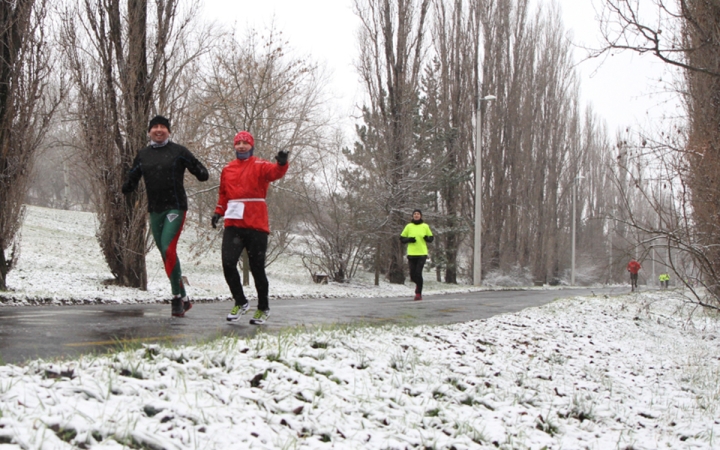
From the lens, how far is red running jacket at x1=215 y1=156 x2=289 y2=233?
5855mm

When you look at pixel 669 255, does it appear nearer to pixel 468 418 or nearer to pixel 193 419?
pixel 468 418

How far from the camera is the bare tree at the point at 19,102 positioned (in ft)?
33.8

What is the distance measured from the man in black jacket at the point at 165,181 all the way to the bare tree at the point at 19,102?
5.81 meters

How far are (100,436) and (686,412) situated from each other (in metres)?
5.15

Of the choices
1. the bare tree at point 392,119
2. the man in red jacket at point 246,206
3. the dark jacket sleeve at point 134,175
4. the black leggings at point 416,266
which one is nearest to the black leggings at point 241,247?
the man in red jacket at point 246,206

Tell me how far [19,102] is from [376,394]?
940cm

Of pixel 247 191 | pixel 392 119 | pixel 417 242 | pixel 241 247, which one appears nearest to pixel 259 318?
pixel 241 247

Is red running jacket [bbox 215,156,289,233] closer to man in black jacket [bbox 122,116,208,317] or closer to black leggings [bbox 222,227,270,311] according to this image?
black leggings [bbox 222,227,270,311]

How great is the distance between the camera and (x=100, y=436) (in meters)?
2.57

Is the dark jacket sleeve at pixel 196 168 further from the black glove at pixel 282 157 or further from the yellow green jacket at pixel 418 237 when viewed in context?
the yellow green jacket at pixel 418 237

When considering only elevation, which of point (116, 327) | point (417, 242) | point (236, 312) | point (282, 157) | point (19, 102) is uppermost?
point (19, 102)

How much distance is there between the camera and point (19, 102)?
34.2 ft

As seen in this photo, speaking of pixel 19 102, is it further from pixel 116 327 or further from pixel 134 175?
pixel 116 327

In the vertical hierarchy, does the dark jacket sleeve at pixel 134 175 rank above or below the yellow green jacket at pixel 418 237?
above
